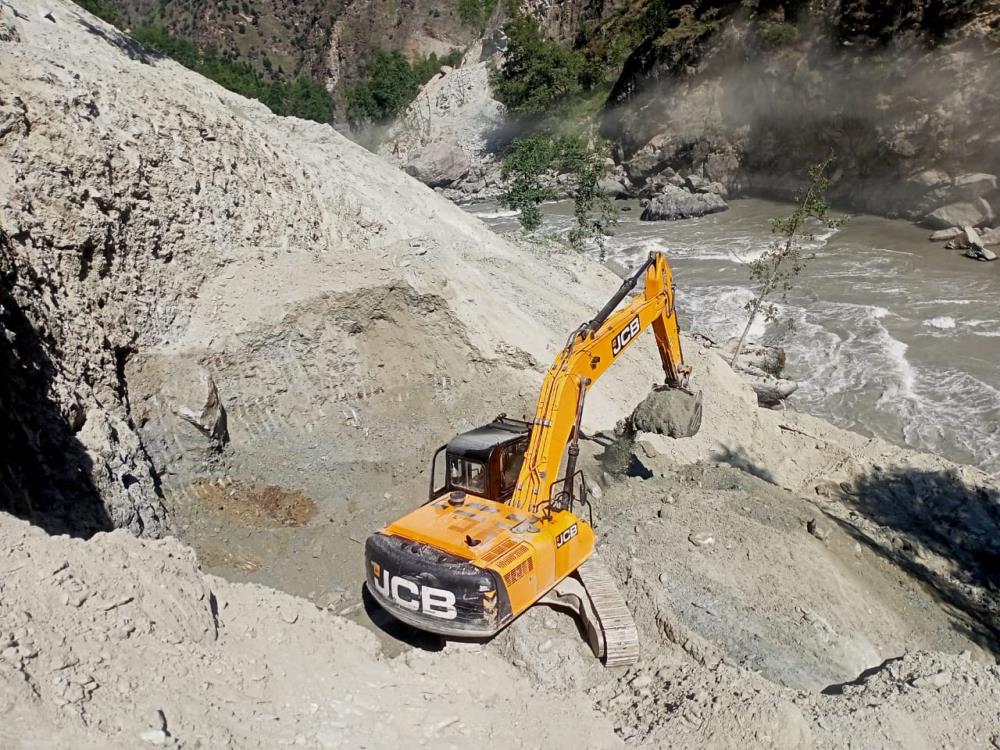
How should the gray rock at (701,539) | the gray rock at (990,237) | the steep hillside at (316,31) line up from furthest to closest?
the steep hillside at (316,31)
the gray rock at (990,237)
the gray rock at (701,539)

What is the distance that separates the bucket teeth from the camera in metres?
7.21

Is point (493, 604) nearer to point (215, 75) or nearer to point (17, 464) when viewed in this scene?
point (17, 464)

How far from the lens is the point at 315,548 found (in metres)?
8.97

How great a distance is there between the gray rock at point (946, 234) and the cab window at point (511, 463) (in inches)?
1118

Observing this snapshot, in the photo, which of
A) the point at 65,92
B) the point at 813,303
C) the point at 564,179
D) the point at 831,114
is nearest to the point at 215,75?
the point at 564,179

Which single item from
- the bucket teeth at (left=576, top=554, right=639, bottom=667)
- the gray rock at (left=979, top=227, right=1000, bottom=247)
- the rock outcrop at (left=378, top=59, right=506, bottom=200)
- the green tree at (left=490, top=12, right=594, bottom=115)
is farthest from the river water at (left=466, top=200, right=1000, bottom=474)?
the green tree at (left=490, top=12, right=594, bottom=115)

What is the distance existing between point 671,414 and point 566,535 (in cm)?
283

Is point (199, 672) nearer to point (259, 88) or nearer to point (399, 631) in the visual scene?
point (399, 631)

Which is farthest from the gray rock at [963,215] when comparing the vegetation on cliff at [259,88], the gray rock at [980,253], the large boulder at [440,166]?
the vegetation on cliff at [259,88]

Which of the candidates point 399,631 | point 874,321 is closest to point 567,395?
point 399,631

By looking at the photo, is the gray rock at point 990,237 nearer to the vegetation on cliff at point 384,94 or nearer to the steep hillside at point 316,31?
the vegetation on cliff at point 384,94

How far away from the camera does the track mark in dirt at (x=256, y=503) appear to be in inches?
371

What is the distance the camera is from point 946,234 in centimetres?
3002

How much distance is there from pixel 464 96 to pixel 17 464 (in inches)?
2529
